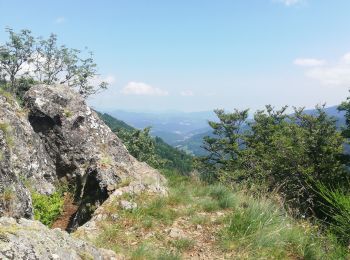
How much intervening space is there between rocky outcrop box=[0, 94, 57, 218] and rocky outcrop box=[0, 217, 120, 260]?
10.8 ft

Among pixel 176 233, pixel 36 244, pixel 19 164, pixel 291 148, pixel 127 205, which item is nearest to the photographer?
pixel 36 244

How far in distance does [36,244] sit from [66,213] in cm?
784

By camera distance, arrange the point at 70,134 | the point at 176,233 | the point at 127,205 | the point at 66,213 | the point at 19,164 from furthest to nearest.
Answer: the point at 70,134 → the point at 66,213 → the point at 19,164 → the point at 127,205 → the point at 176,233

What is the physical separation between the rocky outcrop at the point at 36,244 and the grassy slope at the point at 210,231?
1307 mm

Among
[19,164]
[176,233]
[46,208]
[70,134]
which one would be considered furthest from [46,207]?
[176,233]

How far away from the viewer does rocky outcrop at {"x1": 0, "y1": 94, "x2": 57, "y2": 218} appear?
8625 mm

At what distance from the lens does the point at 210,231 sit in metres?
7.94

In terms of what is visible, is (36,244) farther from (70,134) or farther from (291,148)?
(291,148)

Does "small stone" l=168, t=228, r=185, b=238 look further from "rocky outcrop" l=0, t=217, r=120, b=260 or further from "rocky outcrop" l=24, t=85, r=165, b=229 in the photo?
"rocky outcrop" l=24, t=85, r=165, b=229

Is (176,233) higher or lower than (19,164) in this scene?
lower

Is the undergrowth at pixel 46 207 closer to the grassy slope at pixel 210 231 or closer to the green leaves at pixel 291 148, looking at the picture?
the grassy slope at pixel 210 231

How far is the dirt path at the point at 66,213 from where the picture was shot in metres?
11.2

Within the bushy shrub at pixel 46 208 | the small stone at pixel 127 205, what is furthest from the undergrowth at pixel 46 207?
the small stone at pixel 127 205

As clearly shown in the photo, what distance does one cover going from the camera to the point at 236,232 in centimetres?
745
